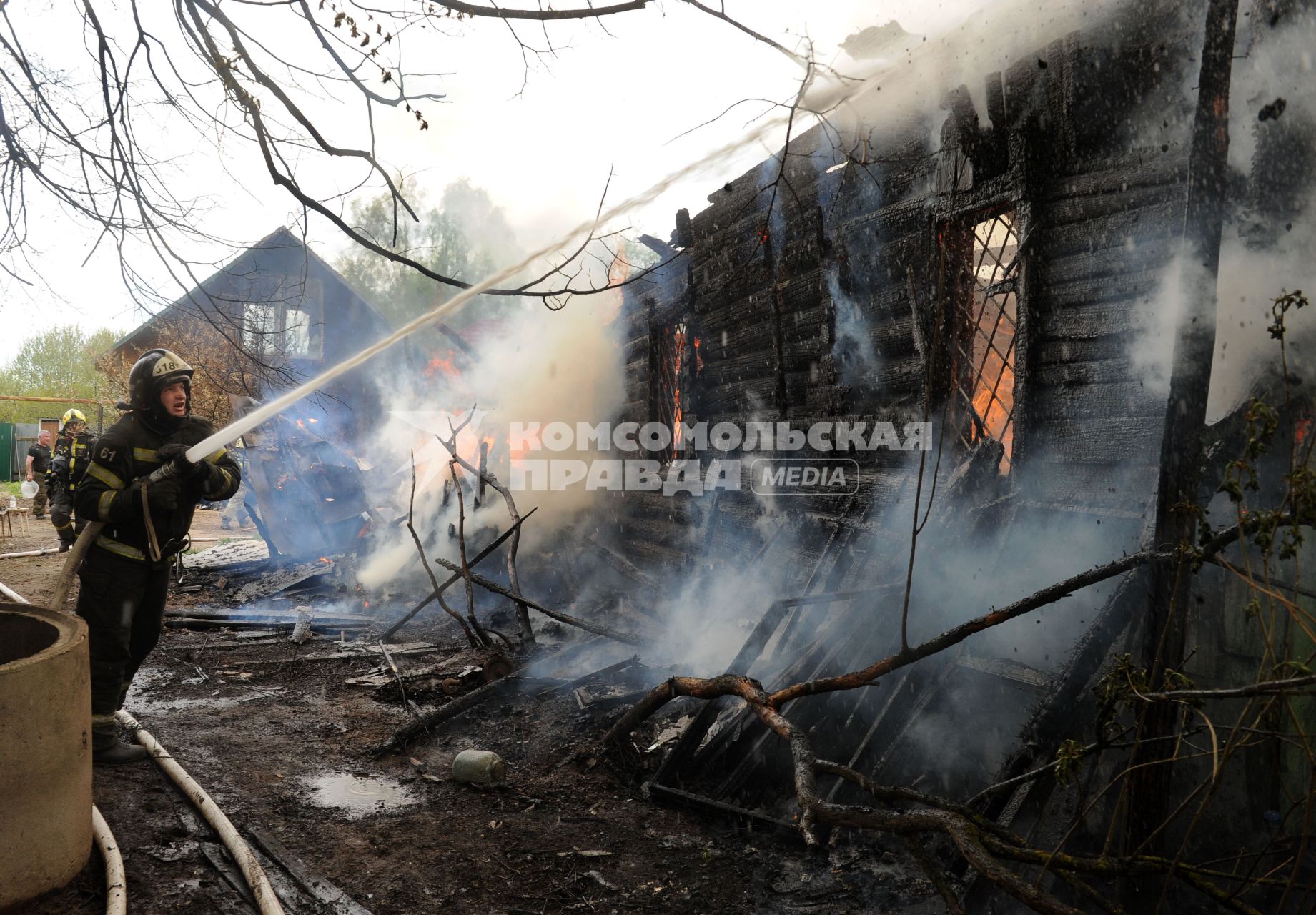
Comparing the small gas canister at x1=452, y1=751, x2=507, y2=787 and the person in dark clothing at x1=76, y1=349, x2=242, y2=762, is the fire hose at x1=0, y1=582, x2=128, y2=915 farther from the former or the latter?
the small gas canister at x1=452, y1=751, x2=507, y2=787

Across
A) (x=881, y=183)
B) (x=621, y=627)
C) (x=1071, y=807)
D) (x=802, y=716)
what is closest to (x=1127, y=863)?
(x=1071, y=807)

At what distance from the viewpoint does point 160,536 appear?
15.5 feet

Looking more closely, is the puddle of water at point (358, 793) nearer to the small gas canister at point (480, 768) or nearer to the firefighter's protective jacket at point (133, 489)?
the small gas canister at point (480, 768)

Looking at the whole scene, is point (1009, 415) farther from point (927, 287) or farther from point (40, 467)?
point (40, 467)

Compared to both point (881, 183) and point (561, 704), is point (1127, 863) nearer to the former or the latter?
point (561, 704)

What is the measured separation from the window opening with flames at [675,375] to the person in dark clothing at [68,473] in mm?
5589

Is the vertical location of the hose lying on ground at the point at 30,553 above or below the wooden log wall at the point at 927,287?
below

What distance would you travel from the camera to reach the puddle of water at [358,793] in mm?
4367

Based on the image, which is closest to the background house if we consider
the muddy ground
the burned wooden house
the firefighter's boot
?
the muddy ground

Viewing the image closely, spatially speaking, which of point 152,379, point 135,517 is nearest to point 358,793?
point 135,517

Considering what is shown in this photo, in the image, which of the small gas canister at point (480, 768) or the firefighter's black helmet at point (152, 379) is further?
the firefighter's black helmet at point (152, 379)

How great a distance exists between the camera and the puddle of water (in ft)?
14.3

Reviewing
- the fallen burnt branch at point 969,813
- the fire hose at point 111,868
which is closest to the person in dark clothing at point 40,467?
the fire hose at point 111,868

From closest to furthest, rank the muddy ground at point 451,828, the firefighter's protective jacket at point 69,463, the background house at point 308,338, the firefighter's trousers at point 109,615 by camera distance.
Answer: the muddy ground at point 451,828, the firefighter's trousers at point 109,615, the firefighter's protective jacket at point 69,463, the background house at point 308,338
